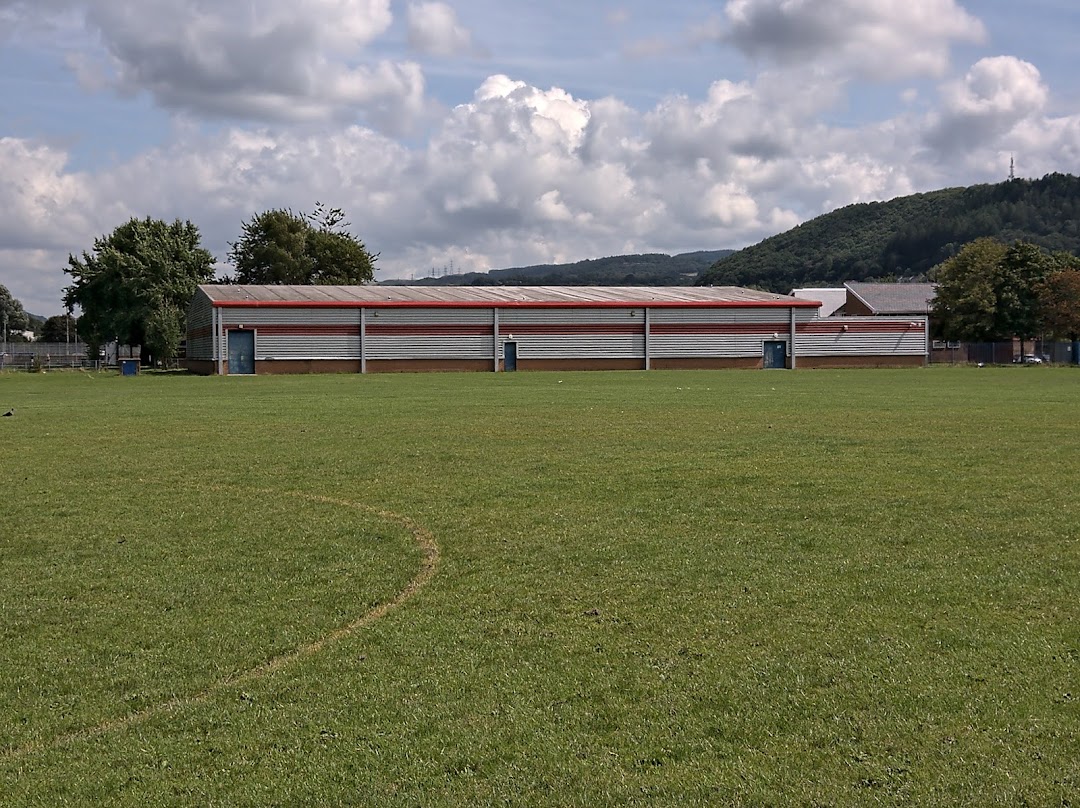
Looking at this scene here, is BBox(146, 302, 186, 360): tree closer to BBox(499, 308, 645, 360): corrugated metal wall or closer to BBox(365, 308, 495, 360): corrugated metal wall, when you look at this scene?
BBox(365, 308, 495, 360): corrugated metal wall

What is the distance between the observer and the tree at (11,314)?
153625mm

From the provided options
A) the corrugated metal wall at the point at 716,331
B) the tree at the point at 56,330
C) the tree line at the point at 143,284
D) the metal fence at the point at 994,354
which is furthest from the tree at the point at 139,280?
the tree at the point at 56,330

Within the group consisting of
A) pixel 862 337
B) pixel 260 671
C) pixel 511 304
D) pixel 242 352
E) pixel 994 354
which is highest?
pixel 511 304

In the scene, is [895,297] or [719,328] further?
[895,297]

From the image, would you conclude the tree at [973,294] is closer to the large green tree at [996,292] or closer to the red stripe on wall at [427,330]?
the large green tree at [996,292]

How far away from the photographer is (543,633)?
634 centimetres

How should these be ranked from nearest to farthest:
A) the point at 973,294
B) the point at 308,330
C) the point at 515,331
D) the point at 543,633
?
1. the point at 543,633
2. the point at 308,330
3. the point at 515,331
4. the point at 973,294

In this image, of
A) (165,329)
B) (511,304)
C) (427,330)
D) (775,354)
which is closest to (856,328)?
(775,354)

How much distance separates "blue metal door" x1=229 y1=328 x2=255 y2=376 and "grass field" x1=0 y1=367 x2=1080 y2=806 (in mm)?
43823

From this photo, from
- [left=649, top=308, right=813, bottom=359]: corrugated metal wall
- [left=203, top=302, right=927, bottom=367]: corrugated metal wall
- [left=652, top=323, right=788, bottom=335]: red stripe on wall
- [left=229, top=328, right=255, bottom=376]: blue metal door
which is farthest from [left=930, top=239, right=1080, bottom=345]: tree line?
[left=229, top=328, right=255, bottom=376]: blue metal door

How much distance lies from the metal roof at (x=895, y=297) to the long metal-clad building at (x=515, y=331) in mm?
31514

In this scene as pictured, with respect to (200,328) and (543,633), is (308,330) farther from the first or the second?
(543,633)

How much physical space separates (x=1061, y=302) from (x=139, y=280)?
64848mm

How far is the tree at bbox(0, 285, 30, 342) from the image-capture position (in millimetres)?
153625
